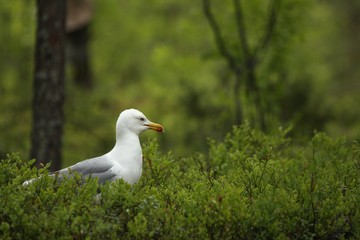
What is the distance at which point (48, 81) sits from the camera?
10195mm

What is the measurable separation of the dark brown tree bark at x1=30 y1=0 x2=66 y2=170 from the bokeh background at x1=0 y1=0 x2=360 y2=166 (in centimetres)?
230

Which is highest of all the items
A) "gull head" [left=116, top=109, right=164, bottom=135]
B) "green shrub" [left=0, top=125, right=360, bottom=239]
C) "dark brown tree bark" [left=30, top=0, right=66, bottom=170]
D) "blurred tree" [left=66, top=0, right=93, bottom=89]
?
"blurred tree" [left=66, top=0, right=93, bottom=89]

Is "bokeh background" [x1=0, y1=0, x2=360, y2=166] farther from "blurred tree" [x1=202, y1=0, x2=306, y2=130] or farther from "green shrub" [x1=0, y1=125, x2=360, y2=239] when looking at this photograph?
"green shrub" [x1=0, y1=125, x2=360, y2=239]

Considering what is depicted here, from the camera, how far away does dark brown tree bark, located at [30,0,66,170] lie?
1012cm

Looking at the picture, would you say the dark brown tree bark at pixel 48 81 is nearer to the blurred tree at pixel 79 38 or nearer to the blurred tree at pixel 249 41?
the blurred tree at pixel 249 41

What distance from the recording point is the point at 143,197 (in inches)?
223

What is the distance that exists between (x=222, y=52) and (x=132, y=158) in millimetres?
8125

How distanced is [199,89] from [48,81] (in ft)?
32.3

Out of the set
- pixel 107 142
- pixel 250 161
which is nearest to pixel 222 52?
pixel 107 142

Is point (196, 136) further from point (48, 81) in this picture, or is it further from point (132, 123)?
point (132, 123)

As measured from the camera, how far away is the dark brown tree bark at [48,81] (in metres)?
10.1

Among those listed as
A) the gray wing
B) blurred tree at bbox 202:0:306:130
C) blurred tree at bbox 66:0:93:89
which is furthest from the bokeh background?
the gray wing

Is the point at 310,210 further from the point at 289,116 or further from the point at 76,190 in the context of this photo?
the point at 289,116

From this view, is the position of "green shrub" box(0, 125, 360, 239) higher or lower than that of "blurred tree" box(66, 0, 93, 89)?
lower
